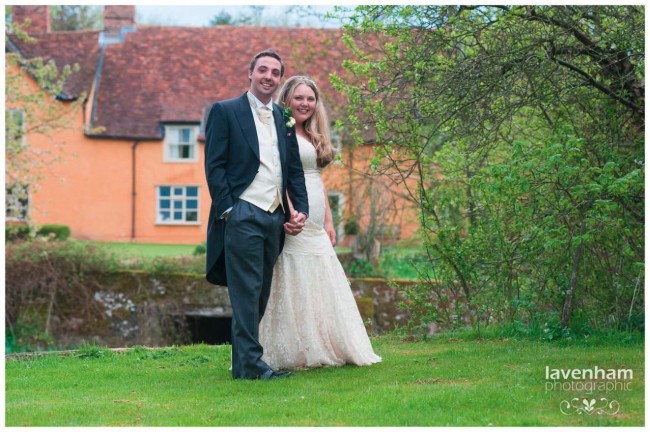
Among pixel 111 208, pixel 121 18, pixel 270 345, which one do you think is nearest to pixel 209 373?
pixel 270 345

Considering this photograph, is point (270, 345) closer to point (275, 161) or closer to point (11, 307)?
point (275, 161)

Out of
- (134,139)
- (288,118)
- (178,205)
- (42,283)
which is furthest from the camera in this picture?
(178,205)

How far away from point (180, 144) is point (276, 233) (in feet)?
95.7

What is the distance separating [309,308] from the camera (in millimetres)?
7562

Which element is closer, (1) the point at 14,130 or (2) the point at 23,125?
(1) the point at 14,130

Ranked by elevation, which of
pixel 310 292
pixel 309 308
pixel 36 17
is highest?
pixel 36 17

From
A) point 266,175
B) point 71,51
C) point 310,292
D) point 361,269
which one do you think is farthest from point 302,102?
point 71,51

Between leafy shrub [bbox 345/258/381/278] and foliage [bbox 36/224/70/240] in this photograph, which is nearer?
leafy shrub [bbox 345/258/381/278]

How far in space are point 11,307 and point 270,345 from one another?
45.5 ft

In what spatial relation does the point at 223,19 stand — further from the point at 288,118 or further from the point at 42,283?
the point at 288,118

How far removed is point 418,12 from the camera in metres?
8.65

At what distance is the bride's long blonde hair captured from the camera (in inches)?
301

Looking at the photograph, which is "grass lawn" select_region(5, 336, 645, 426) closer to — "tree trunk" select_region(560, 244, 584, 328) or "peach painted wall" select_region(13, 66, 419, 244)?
"tree trunk" select_region(560, 244, 584, 328)

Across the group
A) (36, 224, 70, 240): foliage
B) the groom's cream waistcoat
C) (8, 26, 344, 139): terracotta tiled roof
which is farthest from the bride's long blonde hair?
(8, 26, 344, 139): terracotta tiled roof
